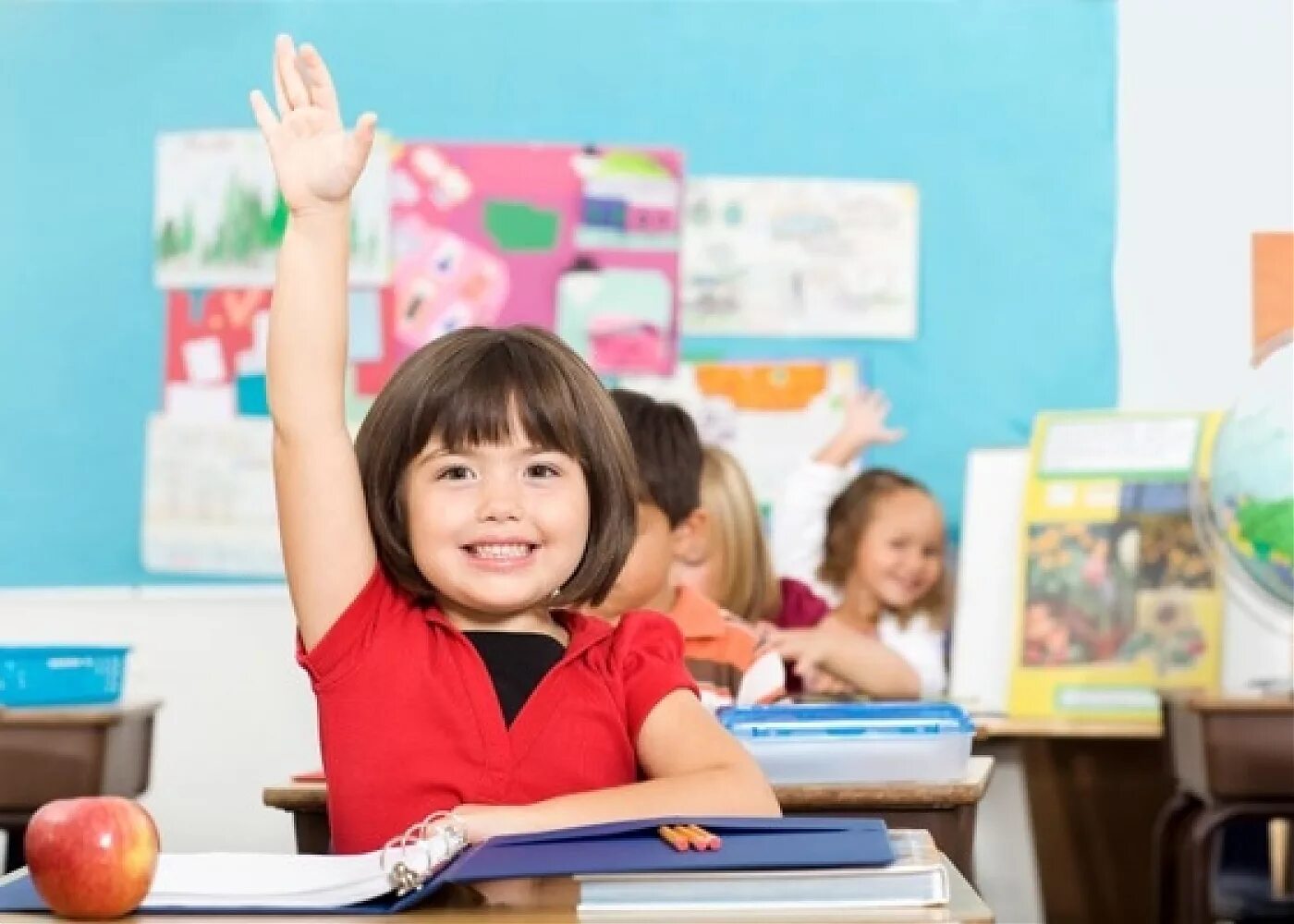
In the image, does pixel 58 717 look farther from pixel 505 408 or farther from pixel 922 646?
pixel 505 408

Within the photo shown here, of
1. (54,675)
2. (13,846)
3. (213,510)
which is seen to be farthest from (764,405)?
(13,846)

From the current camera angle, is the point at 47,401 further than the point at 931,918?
Yes

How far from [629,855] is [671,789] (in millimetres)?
345

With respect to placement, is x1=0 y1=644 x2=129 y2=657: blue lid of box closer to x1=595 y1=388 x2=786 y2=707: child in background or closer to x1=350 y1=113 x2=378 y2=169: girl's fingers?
x1=595 y1=388 x2=786 y2=707: child in background

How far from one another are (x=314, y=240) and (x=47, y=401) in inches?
112


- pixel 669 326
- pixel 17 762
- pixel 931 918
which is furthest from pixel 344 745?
pixel 669 326

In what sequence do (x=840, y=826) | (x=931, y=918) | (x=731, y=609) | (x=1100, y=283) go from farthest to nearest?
(x=1100, y=283) → (x=731, y=609) → (x=840, y=826) → (x=931, y=918)

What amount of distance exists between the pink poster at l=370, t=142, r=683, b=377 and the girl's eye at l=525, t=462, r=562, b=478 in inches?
95.7

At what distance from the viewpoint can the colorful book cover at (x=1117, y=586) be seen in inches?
141

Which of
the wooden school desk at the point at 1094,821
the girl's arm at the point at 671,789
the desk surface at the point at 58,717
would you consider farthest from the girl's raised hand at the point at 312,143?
the wooden school desk at the point at 1094,821

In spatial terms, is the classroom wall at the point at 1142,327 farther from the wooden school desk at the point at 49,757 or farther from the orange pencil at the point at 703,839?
the orange pencil at the point at 703,839

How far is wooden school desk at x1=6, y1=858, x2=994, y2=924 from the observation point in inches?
42.0

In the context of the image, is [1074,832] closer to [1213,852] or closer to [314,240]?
[1213,852]

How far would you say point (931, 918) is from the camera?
3.49 ft
